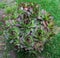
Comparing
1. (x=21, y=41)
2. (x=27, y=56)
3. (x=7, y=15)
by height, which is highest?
(x=7, y=15)

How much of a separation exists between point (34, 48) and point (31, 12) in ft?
1.91

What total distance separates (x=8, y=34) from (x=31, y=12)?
483 mm

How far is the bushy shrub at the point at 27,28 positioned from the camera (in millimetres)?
3178

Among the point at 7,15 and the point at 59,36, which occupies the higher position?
the point at 7,15

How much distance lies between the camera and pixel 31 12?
349 cm

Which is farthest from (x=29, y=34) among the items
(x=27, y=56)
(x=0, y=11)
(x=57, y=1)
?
(x=57, y=1)

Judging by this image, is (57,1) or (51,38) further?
(57,1)

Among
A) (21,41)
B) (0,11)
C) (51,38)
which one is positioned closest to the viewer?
(21,41)

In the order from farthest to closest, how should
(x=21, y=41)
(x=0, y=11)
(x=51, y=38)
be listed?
(x=0, y=11), (x=51, y=38), (x=21, y=41)

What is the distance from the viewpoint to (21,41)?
10.3ft

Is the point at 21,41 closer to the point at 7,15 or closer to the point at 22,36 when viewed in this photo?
the point at 22,36

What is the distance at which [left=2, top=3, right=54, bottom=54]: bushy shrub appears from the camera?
10.4 feet

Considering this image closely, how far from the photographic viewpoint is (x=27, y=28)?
10.8 ft

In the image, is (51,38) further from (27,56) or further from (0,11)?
(0,11)
